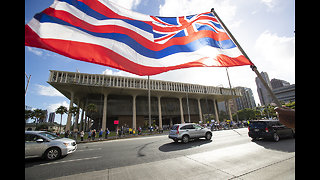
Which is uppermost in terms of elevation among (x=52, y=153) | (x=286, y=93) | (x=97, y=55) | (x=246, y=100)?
(x=286, y=93)

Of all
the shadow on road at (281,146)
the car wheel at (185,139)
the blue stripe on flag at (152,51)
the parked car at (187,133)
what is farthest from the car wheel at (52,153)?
the shadow on road at (281,146)

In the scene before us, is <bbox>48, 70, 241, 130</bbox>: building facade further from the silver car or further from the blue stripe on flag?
the blue stripe on flag

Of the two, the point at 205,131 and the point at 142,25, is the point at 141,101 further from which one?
the point at 142,25


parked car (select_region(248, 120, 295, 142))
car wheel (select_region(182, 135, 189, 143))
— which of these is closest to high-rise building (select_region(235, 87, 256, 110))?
parked car (select_region(248, 120, 295, 142))

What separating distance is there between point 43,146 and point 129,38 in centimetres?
811

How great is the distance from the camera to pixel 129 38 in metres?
4.61

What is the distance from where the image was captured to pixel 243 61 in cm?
456

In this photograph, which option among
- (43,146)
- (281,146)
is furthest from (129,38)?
(281,146)

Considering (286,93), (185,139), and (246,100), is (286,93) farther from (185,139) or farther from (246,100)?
(185,139)

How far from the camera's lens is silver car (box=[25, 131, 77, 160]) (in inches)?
292

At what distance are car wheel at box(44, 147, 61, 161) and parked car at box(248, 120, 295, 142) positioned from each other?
13.7m
